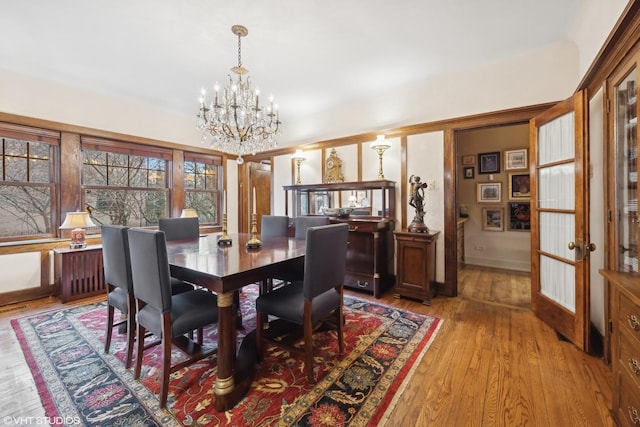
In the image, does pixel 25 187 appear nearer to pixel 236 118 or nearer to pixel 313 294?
pixel 236 118

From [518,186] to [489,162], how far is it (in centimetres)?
62

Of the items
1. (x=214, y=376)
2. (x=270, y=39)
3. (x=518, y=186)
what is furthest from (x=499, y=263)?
(x=270, y=39)

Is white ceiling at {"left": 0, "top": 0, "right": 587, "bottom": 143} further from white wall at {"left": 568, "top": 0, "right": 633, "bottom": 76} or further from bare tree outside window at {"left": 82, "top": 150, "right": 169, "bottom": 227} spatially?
bare tree outside window at {"left": 82, "top": 150, "right": 169, "bottom": 227}

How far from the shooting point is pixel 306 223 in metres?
3.17

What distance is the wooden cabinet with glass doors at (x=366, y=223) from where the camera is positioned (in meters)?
3.51

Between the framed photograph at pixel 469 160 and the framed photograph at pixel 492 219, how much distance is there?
886 mm

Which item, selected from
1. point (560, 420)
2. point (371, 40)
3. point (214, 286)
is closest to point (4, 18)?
point (214, 286)

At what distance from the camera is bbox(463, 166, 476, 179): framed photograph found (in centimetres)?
498

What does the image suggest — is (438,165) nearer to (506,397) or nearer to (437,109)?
(437,109)

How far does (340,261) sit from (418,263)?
155 cm

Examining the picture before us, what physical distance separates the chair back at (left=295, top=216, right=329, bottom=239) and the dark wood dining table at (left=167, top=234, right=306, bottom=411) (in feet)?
2.70

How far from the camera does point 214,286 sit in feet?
5.15

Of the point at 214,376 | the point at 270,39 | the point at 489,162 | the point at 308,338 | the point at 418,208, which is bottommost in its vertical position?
the point at 214,376

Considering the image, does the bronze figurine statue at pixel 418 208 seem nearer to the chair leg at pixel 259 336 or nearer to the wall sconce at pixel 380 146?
the wall sconce at pixel 380 146
